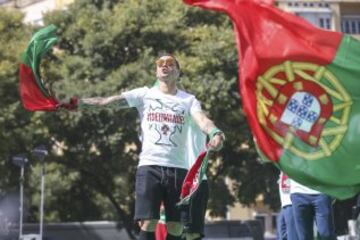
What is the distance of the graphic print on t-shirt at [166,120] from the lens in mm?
6434

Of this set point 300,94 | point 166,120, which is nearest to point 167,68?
point 166,120

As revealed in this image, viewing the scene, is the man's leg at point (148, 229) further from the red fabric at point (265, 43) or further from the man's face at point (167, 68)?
the red fabric at point (265, 43)

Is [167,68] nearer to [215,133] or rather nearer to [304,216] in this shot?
[215,133]

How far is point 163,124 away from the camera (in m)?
6.45

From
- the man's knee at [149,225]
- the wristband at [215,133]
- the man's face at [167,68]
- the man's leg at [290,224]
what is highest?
the man's face at [167,68]

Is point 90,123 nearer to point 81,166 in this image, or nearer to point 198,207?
point 81,166

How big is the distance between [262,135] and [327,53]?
761 mm

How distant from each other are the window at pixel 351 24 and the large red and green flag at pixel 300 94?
4093 cm

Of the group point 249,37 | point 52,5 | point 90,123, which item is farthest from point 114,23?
point 52,5

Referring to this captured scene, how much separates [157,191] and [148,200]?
0.11m

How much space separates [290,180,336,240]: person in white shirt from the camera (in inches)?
297

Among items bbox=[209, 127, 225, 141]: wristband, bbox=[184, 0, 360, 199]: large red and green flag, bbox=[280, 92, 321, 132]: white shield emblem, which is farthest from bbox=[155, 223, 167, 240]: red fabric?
bbox=[280, 92, 321, 132]: white shield emblem

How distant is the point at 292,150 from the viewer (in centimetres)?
504

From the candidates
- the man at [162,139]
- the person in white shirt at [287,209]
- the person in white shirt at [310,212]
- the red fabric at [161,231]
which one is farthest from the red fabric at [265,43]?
the person in white shirt at [287,209]
